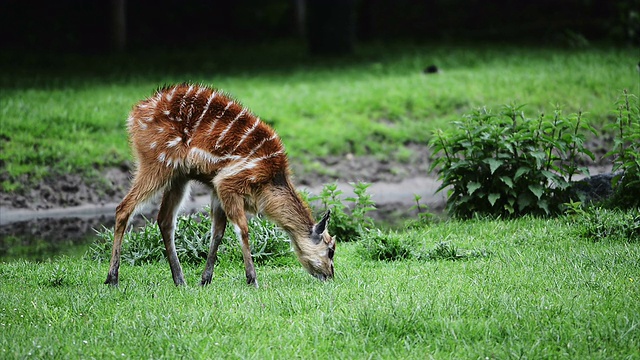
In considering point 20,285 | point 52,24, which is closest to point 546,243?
point 20,285

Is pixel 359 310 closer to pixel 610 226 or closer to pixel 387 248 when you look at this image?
pixel 387 248

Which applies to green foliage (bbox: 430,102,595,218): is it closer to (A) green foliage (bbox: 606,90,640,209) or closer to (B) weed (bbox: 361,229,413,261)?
(A) green foliage (bbox: 606,90,640,209)

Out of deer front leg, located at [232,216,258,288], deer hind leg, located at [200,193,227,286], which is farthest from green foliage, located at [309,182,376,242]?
deer front leg, located at [232,216,258,288]

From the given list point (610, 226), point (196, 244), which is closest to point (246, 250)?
point (196, 244)

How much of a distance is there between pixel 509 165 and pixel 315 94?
6.61m

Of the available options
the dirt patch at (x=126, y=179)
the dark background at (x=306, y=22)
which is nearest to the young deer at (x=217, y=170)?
the dirt patch at (x=126, y=179)

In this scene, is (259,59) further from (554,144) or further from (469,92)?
(554,144)

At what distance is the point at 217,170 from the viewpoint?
7.22m

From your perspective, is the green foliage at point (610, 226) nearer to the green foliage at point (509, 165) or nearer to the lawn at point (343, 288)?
the lawn at point (343, 288)

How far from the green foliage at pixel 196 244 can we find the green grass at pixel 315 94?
4.09 meters

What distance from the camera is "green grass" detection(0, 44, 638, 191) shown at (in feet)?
42.5

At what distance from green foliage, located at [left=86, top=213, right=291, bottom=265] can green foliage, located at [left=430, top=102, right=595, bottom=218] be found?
2118 millimetres

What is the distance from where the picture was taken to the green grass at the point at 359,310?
17.1 ft

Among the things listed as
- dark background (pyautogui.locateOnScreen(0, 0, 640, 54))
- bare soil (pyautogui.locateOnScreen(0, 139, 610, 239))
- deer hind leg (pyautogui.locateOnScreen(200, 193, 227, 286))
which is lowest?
bare soil (pyautogui.locateOnScreen(0, 139, 610, 239))
